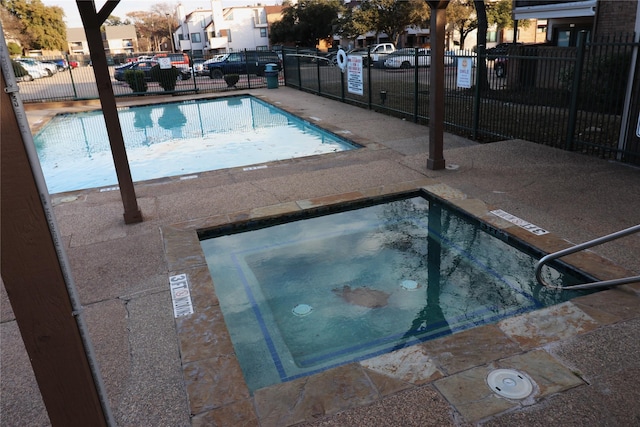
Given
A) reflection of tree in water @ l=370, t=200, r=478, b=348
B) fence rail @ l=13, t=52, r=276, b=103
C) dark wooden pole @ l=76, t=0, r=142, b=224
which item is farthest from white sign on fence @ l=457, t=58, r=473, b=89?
fence rail @ l=13, t=52, r=276, b=103

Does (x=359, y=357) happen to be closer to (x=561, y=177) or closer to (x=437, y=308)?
(x=437, y=308)

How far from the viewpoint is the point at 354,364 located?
3270mm

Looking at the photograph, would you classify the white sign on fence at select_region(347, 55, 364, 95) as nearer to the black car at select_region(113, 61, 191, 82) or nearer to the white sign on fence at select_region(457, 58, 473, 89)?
the white sign on fence at select_region(457, 58, 473, 89)

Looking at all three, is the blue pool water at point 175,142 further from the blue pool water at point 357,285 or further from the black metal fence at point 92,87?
the blue pool water at point 357,285

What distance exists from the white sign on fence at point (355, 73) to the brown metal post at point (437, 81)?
5.40 meters

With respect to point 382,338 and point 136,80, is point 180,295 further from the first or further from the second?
point 136,80

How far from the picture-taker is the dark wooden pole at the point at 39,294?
157cm

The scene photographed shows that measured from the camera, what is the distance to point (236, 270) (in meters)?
5.17

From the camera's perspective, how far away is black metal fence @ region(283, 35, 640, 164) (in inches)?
302

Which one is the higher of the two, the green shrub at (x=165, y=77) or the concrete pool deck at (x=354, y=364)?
the green shrub at (x=165, y=77)

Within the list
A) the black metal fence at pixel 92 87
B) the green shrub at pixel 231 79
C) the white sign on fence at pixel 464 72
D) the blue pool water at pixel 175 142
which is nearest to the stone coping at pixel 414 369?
the white sign on fence at pixel 464 72

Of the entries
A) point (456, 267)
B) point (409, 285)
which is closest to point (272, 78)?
point (456, 267)

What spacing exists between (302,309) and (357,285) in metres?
0.67

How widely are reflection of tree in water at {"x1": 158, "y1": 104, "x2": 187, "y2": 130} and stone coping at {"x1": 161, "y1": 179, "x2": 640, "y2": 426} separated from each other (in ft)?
39.5
